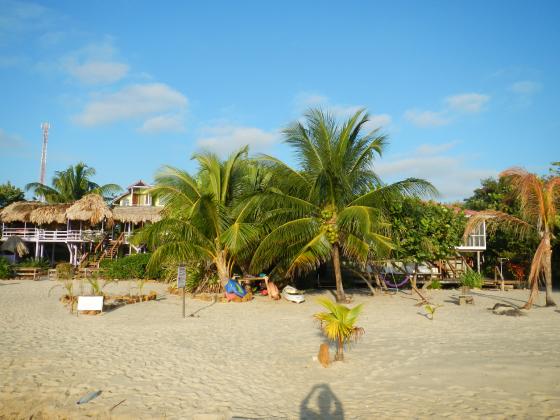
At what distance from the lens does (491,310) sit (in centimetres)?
1311

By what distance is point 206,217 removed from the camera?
49.1 feet

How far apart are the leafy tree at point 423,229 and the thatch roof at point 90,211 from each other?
19.2 m

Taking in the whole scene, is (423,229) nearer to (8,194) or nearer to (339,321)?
(339,321)

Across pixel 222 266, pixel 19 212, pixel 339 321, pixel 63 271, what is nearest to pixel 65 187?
pixel 19 212

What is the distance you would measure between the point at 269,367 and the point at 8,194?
3931cm

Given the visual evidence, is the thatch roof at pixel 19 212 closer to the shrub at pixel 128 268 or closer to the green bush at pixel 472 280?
the shrub at pixel 128 268

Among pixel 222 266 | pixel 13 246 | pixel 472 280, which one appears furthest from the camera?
pixel 13 246

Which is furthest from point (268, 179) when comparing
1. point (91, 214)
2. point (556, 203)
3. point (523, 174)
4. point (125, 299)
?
point (91, 214)

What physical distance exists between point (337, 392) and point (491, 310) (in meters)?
9.10

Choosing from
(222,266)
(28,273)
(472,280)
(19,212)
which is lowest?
(28,273)

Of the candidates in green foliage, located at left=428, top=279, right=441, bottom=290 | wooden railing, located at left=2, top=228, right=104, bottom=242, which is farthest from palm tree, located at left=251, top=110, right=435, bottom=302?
wooden railing, located at left=2, top=228, right=104, bottom=242

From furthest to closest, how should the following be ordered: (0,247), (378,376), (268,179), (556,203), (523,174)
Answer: (0,247) < (268,179) < (556,203) < (523,174) < (378,376)

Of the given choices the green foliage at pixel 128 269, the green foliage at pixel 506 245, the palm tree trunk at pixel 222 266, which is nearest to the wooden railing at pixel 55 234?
the green foliage at pixel 128 269

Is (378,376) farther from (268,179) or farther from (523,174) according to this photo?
(268,179)
